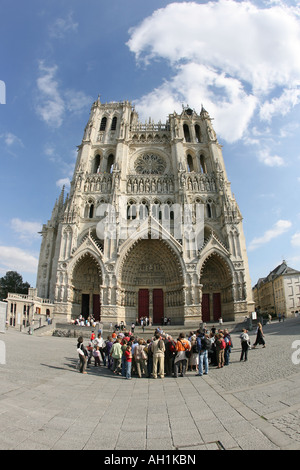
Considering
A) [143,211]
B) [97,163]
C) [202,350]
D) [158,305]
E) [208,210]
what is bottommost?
[202,350]

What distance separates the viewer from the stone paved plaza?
3264 mm

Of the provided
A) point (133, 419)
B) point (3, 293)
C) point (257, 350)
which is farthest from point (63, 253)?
point (3, 293)

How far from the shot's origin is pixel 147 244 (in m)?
25.6

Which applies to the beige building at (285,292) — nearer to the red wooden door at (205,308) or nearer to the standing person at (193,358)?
the red wooden door at (205,308)

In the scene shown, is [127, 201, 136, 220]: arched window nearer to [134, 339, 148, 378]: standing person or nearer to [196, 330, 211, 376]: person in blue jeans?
[134, 339, 148, 378]: standing person

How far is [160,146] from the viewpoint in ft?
106

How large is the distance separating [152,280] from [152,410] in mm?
21079

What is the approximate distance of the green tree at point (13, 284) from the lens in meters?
49.4

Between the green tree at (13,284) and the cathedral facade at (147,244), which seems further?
the green tree at (13,284)

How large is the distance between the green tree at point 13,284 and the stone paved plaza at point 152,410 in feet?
160

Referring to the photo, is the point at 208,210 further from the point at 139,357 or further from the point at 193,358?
the point at 139,357

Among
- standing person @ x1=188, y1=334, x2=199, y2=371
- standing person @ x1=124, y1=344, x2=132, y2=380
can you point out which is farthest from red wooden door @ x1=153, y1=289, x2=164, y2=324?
standing person @ x1=124, y1=344, x2=132, y2=380

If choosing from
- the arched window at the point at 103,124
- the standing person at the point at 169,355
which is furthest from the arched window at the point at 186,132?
the standing person at the point at 169,355

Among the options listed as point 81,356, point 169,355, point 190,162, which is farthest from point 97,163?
point 169,355
